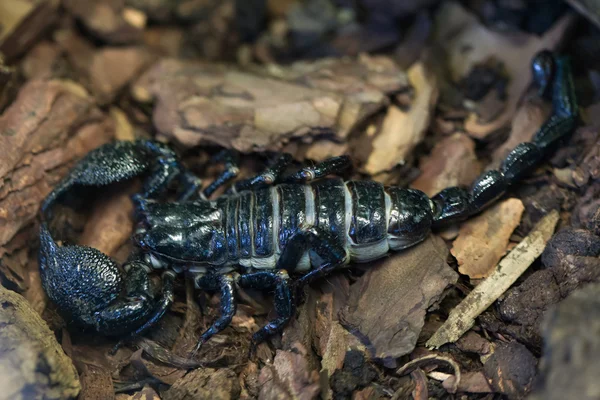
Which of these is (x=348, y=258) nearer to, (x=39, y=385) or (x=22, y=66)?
(x=39, y=385)

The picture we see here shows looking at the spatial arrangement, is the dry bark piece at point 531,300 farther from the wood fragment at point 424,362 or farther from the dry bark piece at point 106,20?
the dry bark piece at point 106,20

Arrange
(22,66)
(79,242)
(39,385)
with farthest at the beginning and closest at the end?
(22,66), (79,242), (39,385)

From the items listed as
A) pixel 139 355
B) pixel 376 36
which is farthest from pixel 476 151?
pixel 139 355

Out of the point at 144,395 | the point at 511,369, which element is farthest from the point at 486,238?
the point at 144,395

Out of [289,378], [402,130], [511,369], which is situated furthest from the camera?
[402,130]

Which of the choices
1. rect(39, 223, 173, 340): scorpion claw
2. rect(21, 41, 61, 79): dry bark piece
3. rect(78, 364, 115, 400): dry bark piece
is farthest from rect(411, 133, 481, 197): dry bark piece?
rect(21, 41, 61, 79): dry bark piece

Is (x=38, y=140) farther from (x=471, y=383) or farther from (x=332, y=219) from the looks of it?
(x=471, y=383)

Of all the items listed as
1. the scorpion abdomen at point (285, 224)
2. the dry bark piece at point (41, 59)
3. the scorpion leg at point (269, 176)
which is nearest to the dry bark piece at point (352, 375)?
the scorpion abdomen at point (285, 224)
